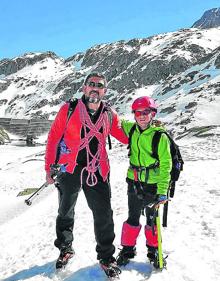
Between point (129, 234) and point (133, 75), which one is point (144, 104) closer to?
point (129, 234)

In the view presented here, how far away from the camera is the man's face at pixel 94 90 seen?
6.34 meters

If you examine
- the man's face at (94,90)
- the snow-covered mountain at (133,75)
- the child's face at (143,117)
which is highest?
the snow-covered mountain at (133,75)

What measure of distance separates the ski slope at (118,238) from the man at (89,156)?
2.14ft

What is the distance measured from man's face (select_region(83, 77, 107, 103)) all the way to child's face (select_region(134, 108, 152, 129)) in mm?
652

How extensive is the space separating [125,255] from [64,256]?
101cm

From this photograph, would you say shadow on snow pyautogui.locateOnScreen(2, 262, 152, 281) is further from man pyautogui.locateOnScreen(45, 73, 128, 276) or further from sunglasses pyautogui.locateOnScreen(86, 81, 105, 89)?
sunglasses pyautogui.locateOnScreen(86, 81, 105, 89)

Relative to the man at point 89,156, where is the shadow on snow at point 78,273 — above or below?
below

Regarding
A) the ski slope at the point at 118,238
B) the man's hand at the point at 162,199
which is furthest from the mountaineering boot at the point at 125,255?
the man's hand at the point at 162,199

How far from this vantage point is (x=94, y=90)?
6.36 metres

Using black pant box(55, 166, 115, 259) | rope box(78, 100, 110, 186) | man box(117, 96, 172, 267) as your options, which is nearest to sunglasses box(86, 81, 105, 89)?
rope box(78, 100, 110, 186)

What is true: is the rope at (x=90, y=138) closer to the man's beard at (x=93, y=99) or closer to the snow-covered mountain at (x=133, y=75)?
the man's beard at (x=93, y=99)

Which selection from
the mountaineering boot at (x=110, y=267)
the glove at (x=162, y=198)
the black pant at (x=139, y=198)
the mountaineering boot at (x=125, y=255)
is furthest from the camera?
the mountaineering boot at (x=125, y=255)

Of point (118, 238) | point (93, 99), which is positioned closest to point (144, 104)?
point (93, 99)

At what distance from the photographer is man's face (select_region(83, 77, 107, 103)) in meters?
6.34
